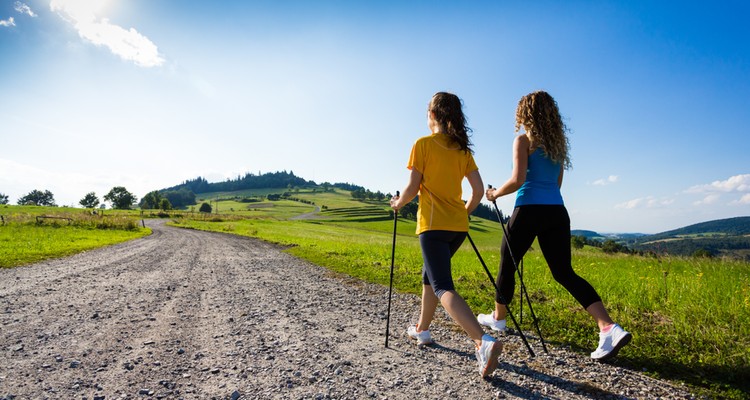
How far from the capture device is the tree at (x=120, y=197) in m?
120

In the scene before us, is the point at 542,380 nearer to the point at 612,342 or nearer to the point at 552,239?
the point at 612,342

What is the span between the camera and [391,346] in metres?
4.91

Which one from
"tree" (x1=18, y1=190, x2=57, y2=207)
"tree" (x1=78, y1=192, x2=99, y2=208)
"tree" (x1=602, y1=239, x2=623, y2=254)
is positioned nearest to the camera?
"tree" (x1=602, y1=239, x2=623, y2=254)

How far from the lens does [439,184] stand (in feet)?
13.9

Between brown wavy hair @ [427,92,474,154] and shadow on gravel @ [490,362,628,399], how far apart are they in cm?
267

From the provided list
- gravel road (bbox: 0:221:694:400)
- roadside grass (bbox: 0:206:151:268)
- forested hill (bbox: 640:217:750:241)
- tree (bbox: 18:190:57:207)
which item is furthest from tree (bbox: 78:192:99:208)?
forested hill (bbox: 640:217:750:241)

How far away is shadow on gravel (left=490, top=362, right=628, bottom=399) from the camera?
3.50 m

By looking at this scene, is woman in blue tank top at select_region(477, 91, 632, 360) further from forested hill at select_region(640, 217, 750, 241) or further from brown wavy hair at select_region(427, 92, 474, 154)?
forested hill at select_region(640, 217, 750, 241)

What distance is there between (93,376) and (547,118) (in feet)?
20.4

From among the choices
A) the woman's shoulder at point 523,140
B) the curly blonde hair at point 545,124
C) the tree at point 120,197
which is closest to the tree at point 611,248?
the curly blonde hair at point 545,124

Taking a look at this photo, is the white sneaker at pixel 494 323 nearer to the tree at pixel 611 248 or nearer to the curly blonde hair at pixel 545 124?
the curly blonde hair at pixel 545 124

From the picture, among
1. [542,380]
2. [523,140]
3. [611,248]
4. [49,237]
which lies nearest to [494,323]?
[542,380]

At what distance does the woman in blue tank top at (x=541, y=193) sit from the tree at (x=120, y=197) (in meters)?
144

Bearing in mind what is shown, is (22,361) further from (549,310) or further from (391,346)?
(549,310)
